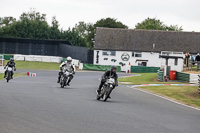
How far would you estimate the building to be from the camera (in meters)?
77.1

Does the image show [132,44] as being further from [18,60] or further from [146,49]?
[18,60]

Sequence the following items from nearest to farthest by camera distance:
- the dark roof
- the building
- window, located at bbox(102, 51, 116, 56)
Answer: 1. the building
2. the dark roof
3. window, located at bbox(102, 51, 116, 56)

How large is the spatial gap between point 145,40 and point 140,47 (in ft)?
7.09

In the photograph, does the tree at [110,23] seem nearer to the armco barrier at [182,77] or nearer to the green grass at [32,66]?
the green grass at [32,66]

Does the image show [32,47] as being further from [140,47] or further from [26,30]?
[26,30]

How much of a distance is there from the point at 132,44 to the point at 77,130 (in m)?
68.9

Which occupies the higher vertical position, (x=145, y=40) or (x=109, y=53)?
(x=145, y=40)

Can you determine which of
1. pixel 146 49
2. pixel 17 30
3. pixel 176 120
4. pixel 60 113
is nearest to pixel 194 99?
pixel 176 120

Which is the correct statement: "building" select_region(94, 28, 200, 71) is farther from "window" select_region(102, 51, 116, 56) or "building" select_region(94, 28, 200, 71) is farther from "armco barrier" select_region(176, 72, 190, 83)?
"armco barrier" select_region(176, 72, 190, 83)

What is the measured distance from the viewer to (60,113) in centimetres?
1304

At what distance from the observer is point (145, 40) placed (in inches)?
3123

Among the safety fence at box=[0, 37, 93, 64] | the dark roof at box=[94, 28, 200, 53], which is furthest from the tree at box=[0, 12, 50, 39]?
the dark roof at box=[94, 28, 200, 53]

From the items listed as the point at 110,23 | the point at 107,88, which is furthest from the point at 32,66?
the point at 107,88

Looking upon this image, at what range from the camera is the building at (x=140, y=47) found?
7706cm
